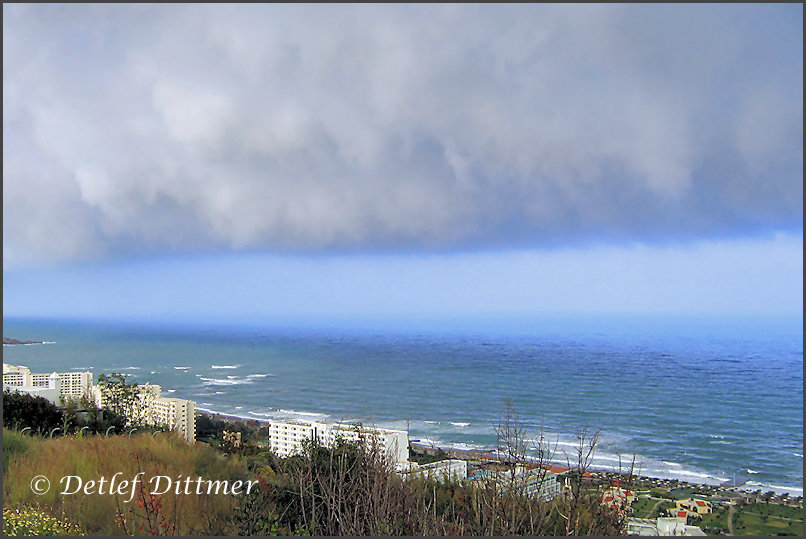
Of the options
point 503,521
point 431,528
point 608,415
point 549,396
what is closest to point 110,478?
point 431,528

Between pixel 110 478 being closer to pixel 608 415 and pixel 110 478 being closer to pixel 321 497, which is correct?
pixel 321 497

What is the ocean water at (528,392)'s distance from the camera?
18188 mm

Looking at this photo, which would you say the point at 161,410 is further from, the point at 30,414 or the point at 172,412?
the point at 30,414

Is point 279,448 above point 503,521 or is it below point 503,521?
below

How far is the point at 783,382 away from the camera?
117 feet

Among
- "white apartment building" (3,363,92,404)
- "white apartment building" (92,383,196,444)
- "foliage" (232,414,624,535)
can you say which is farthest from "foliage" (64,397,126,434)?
"foliage" (232,414,624,535)

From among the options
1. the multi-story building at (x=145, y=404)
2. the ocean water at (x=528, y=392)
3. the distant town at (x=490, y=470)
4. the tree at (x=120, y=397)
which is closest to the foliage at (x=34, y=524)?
the distant town at (x=490, y=470)

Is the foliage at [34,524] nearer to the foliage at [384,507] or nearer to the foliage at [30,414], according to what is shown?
the foliage at [384,507]

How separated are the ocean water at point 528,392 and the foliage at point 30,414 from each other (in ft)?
11.4

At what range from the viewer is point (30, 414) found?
7363 millimetres

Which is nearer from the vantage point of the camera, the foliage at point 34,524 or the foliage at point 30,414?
the foliage at point 34,524

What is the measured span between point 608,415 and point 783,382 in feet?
58.5

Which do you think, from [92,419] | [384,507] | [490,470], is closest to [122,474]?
[384,507]

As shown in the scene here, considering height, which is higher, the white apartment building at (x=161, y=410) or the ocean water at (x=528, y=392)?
the white apartment building at (x=161, y=410)
